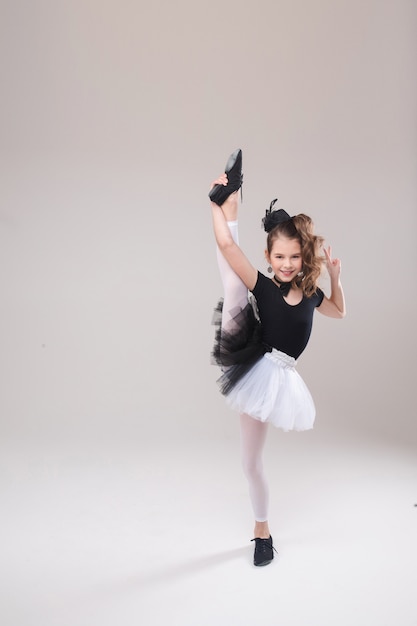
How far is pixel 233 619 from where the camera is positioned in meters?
2.34

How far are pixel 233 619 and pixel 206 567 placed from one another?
0.37m

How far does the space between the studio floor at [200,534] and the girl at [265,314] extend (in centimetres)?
25

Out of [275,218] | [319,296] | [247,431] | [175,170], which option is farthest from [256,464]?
[175,170]

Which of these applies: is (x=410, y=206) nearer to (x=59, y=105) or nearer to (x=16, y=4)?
(x=59, y=105)

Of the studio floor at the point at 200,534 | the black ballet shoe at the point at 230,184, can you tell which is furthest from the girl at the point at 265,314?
the studio floor at the point at 200,534

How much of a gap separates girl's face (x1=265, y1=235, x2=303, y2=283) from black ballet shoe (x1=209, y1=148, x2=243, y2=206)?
247 millimetres

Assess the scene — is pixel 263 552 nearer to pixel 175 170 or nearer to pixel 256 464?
pixel 256 464

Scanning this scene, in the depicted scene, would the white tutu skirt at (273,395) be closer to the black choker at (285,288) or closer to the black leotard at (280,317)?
the black leotard at (280,317)

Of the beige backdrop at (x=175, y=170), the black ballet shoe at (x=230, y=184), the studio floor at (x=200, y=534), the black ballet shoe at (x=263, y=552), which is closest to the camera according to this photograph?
the studio floor at (x=200, y=534)

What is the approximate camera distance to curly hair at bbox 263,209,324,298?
264 centimetres

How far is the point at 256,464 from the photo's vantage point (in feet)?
9.12

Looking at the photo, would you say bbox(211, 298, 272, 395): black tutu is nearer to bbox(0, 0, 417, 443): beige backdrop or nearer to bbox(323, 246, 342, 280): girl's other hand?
bbox(323, 246, 342, 280): girl's other hand

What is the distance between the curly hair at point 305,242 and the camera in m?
2.64

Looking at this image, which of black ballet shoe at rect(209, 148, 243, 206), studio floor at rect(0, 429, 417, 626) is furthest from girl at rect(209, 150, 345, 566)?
studio floor at rect(0, 429, 417, 626)
